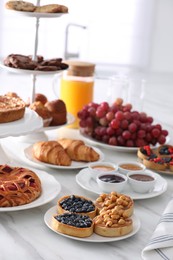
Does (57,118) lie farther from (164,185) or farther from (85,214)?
(85,214)

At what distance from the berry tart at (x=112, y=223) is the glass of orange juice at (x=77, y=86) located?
869 mm

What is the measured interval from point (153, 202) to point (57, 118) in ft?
1.67

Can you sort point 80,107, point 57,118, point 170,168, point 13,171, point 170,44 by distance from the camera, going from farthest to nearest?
point 170,44 < point 80,107 < point 57,118 < point 170,168 < point 13,171

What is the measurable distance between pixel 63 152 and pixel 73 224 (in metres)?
0.48

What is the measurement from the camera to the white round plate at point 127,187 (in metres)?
1.61

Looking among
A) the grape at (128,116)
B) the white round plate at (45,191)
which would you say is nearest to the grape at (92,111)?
the grape at (128,116)

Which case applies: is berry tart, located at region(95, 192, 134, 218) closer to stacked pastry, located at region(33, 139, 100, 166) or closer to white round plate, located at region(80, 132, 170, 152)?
stacked pastry, located at region(33, 139, 100, 166)

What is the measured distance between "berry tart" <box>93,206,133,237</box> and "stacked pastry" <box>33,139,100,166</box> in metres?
0.40

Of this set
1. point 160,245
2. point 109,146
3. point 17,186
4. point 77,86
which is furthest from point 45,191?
point 77,86

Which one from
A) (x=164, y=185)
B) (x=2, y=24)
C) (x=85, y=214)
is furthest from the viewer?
(x=2, y=24)

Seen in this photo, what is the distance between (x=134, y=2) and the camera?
465 centimetres

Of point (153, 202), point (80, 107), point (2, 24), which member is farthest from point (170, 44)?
point (153, 202)

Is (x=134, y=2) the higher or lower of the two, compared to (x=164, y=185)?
higher

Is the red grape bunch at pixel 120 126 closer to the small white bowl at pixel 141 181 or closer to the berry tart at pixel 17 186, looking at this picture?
the small white bowl at pixel 141 181
